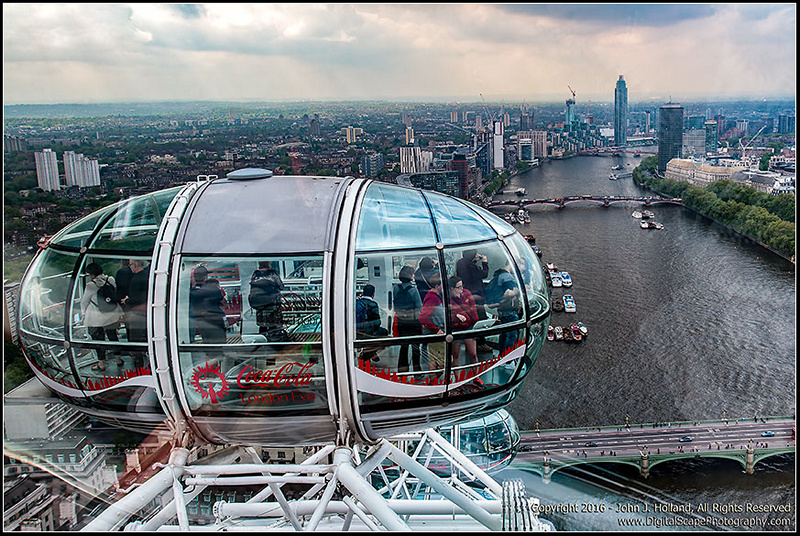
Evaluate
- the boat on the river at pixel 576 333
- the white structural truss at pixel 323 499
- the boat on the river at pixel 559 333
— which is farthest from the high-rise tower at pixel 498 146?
the white structural truss at pixel 323 499

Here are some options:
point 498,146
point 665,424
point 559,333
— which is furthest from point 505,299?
point 498,146

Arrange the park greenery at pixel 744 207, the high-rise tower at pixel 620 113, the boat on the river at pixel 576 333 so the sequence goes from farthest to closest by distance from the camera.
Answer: the high-rise tower at pixel 620 113, the park greenery at pixel 744 207, the boat on the river at pixel 576 333

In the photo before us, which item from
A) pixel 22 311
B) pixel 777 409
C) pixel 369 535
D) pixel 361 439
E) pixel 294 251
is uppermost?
pixel 294 251

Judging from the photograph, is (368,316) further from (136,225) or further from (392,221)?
(136,225)

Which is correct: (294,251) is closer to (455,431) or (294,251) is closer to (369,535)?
(369,535)

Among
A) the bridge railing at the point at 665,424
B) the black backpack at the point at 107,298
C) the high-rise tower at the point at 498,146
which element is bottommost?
the bridge railing at the point at 665,424

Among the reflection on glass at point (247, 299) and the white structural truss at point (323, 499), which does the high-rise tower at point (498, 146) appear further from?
the reflection on glass at point (247, 299)

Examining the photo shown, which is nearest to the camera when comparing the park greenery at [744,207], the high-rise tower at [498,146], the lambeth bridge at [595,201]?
the park greenery at [744,207]

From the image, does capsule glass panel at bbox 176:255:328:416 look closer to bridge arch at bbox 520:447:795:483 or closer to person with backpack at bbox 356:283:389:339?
person with backpack at bbox 356:283:389:339

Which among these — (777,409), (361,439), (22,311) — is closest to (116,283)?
(22,311)
